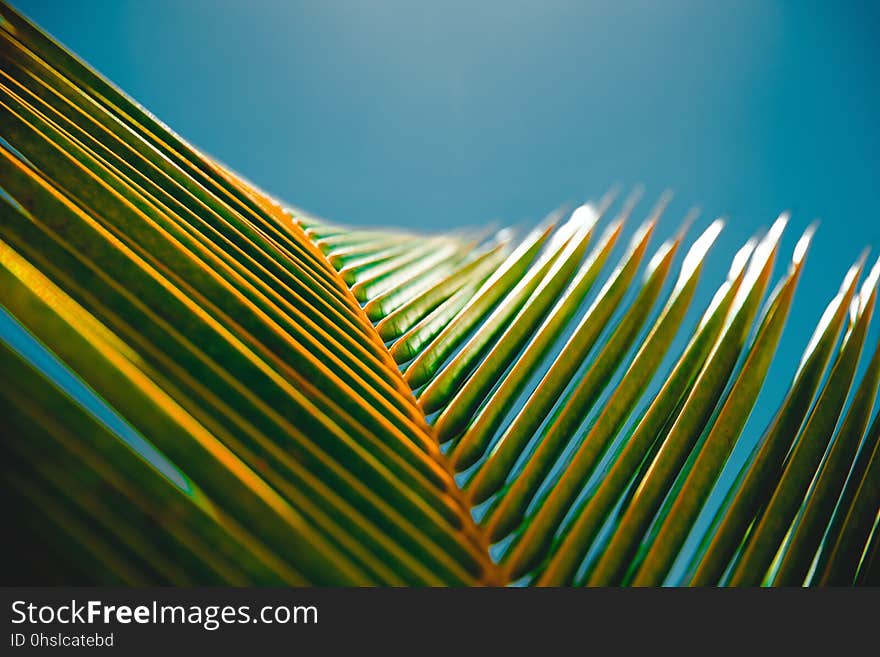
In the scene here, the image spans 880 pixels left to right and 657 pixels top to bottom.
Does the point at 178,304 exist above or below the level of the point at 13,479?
above

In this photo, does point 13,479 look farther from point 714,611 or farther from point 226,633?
point 714,611

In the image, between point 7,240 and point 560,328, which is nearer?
point 7,240

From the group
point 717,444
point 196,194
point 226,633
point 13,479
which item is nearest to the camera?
point 13,479

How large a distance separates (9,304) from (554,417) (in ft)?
2.22

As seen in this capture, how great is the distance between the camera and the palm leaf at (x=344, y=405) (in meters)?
0.46

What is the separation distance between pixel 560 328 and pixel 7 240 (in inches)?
29.8

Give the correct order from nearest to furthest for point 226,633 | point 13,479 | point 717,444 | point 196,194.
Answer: point 13,479 < point 226,633 < point 717,444 < point 196,194

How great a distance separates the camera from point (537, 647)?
56 cm

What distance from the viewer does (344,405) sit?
0.66 metres

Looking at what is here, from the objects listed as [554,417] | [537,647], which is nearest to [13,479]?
[537,647]

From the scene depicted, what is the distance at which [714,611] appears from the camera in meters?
0.61

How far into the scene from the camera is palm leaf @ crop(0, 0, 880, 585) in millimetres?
463

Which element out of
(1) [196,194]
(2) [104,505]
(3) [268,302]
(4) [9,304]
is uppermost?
(1) [196,194]

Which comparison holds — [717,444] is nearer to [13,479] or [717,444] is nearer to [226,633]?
[226,633]
